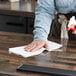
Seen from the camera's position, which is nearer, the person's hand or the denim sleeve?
the person's hand

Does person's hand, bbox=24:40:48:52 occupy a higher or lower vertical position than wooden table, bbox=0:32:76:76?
higher

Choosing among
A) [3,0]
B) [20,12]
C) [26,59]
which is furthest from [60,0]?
[3,0]

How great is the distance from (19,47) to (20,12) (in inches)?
38.4

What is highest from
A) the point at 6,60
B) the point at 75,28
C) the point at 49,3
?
the point at 49,3

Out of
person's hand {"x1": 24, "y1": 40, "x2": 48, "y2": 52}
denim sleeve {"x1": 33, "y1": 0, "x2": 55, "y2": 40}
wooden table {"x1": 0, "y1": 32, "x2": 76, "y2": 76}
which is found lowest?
wooden table {"x1": 0, "y1": 32, "x2": 76, "y2": 76}

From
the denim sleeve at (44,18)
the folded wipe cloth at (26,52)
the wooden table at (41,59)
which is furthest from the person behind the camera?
the denim sleeve at (44,18)

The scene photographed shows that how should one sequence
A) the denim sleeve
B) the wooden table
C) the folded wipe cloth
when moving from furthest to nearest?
Result: the denim sleeve
the folded wipe cloth
the wooden table

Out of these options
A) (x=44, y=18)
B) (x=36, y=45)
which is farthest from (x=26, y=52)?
(x=44, y=18)

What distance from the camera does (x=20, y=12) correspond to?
2557mm

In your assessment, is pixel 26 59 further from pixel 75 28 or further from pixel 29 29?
pixel 29 29

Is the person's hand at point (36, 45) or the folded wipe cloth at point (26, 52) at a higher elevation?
the person's hand at point (36, 45)

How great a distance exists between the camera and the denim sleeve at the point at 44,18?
68.7 inches

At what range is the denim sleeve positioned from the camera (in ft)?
5.72

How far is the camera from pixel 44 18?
5.87 feet
